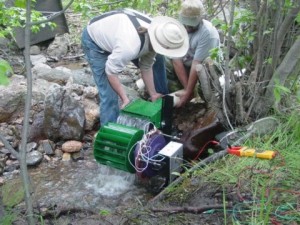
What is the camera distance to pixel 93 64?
189 inches

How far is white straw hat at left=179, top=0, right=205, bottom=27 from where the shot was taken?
4.84m

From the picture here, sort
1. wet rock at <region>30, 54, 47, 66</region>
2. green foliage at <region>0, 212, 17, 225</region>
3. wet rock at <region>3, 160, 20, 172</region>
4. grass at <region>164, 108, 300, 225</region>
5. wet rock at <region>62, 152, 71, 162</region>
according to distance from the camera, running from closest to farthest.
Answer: green foliage at <region>0, 212, 17, 225</region>, grass at <region>164, 108, 300, 225</region>, wet rock at <region>3, 160, 20, 172</region>, wet rock at <region>62, 152, 71, 162</region>, wet rock at <region>30, 54, 47, 66</region>

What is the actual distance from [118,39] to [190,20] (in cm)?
110

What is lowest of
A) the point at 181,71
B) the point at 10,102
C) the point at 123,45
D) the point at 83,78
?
the point at 83,78

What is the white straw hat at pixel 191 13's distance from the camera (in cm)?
484

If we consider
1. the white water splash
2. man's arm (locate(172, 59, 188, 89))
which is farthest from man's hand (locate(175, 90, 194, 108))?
the white water splash

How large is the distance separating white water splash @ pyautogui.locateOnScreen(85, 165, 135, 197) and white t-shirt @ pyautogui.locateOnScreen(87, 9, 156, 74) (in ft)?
3.34

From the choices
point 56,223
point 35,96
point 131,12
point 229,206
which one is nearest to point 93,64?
point 131,12

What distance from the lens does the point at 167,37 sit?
14.0ft

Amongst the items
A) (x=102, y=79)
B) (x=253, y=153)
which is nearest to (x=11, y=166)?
(x=102, y=79)

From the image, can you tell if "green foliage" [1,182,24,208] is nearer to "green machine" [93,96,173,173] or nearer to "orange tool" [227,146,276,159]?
"green machine" [93,96,173,173]

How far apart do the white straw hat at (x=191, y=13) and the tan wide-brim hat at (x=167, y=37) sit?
46cm

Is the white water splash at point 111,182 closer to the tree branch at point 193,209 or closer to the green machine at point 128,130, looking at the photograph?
the green machine at point 128,130

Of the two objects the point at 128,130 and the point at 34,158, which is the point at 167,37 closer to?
the point at 128,130
